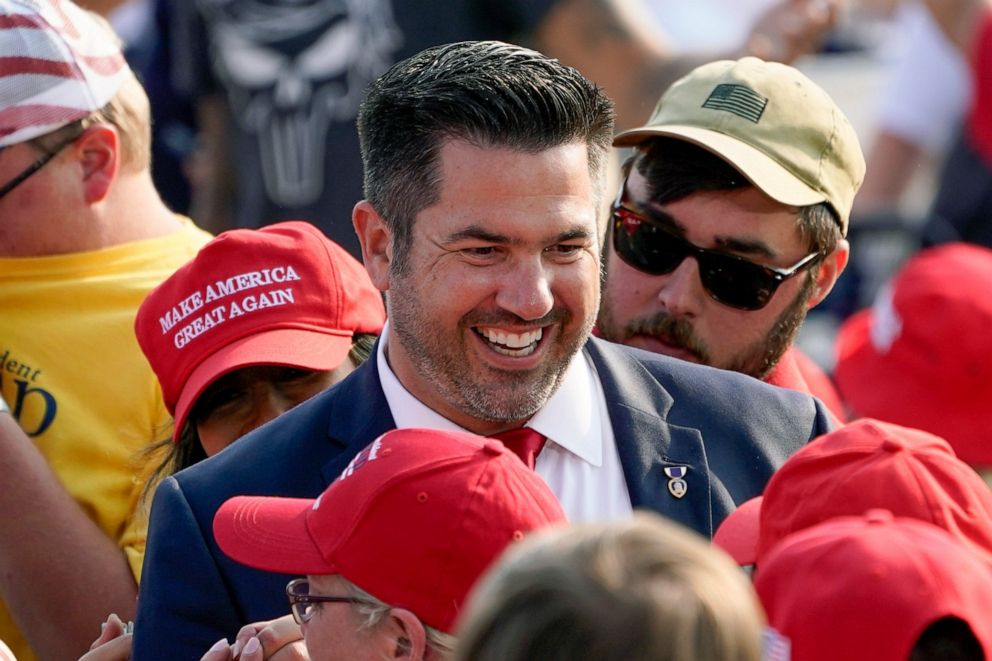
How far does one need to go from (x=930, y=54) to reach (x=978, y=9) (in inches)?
15.2

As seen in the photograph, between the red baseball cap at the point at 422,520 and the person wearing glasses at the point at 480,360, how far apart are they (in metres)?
0.51

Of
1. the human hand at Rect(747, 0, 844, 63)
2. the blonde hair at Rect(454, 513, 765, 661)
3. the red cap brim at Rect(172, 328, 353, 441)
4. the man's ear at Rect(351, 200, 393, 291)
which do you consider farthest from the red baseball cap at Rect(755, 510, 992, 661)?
the human hand at Rect(747, 0, 844, 63)

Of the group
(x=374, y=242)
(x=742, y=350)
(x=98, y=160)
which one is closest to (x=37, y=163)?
(x=98, y=160)

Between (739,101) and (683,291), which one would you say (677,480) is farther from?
(739,101)

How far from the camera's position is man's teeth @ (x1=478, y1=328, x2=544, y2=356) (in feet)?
10.8

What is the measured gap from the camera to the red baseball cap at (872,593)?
220 centimetres

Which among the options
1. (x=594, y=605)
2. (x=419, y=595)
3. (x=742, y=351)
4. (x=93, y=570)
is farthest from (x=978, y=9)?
(x=594, y=605)

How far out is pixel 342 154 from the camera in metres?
6.09

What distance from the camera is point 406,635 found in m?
2.57

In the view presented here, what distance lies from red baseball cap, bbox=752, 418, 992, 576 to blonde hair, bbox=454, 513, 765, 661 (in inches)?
26.4

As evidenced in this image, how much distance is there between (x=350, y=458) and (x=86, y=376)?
1.00m

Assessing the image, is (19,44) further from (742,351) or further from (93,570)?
(742,351)

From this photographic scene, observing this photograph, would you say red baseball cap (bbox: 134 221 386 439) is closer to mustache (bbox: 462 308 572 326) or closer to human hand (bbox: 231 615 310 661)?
mustache (bbox: 462 308 572 326)

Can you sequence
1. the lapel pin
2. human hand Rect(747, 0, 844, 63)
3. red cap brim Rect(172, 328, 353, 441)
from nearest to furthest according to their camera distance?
the lapel pin, red cap brim Rect(172, 328, 353, 441), human hand Rect(747, 0, 844, 63)
